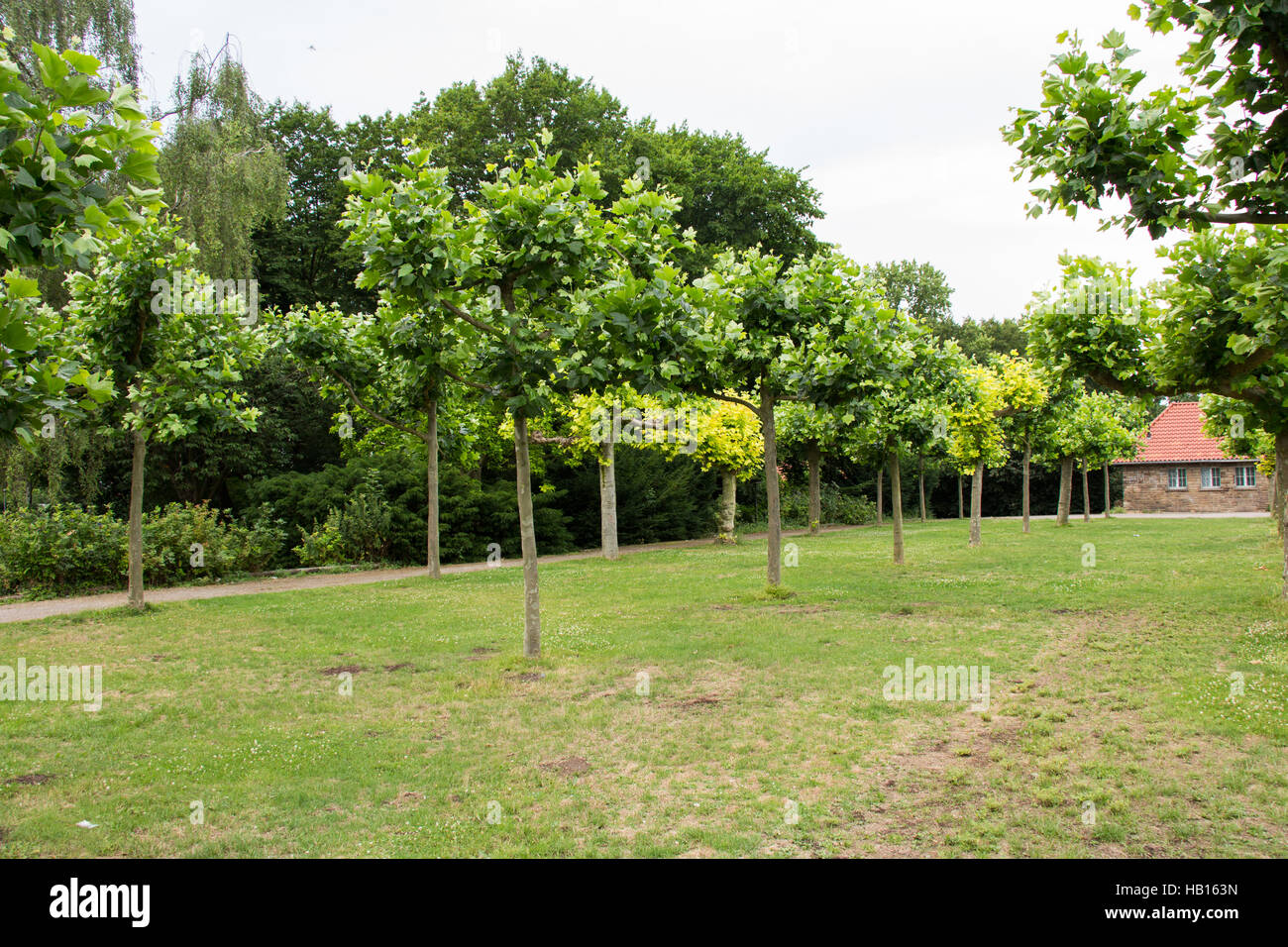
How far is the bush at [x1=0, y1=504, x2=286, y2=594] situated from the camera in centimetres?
1438

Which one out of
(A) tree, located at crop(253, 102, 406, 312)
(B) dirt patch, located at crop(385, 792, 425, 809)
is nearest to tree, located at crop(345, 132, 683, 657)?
(B) dirt patch, located at crop(385, 792, 425, 809)

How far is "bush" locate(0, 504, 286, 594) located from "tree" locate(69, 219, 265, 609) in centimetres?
354

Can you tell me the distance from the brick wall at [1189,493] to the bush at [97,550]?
44455 mm

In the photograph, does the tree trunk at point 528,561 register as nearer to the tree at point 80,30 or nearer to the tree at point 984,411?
the tree at point 80,30

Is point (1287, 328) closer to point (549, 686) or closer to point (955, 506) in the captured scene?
point (549, 686)

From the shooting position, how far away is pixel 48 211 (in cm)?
355

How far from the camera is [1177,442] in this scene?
43.6 m

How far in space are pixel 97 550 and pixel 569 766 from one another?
43.6ft

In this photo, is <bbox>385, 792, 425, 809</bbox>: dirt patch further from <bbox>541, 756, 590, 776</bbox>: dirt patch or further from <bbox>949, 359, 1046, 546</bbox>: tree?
<bbox>949, 359, 1046, 546</bbox>: tree

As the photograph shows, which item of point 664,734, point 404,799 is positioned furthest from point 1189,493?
point 404,799

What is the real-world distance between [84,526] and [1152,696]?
1655 centimetres

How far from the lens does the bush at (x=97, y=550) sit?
14383 mm
